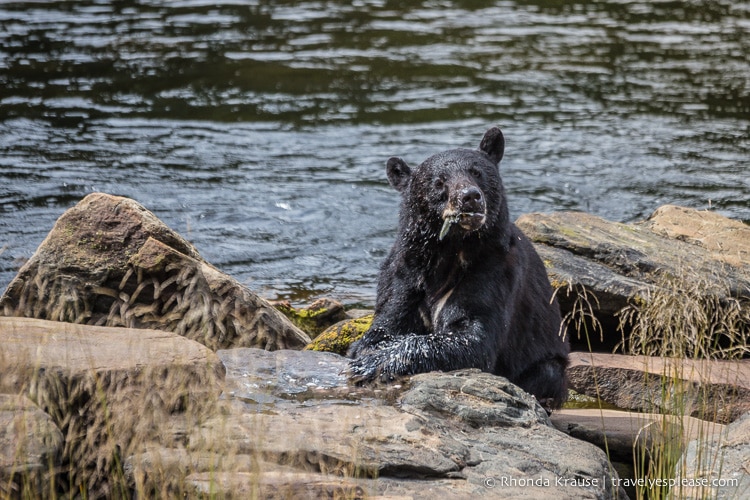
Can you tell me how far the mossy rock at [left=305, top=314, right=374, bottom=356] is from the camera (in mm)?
6879

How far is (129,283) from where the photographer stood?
600 centimetres

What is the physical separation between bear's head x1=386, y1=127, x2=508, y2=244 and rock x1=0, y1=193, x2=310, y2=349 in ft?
3.95

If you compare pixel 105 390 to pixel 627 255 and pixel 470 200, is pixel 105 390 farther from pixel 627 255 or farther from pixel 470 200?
pixel 627 255

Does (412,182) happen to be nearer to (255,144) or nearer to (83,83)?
(255,144)

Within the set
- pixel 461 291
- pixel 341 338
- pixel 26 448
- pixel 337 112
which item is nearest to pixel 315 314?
pixel 341 338

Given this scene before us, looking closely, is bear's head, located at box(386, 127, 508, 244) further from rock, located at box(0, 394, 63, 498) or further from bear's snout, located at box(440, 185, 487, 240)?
rock, located at box(0, 394, 63, 498)

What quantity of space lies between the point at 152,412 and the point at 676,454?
83.6 inches

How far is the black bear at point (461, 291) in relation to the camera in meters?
5.65

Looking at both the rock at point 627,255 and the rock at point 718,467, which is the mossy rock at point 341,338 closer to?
the rock at point 627,255

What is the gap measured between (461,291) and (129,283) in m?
1.89

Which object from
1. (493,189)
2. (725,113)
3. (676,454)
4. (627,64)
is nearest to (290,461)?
(676,454)

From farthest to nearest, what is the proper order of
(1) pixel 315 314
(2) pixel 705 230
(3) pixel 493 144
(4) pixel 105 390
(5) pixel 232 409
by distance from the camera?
(2) pixel 705 230
(1) pixel 315 314
(3) pixel 493 144
(5) pixel 232 409
(4) pixel 105 390

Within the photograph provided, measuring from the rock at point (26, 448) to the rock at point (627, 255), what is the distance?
12.5ft

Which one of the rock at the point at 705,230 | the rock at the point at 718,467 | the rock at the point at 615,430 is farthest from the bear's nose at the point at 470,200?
the rock at the point at 705,230
